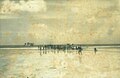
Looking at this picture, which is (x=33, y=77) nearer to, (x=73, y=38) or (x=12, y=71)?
(x=12, y=71)

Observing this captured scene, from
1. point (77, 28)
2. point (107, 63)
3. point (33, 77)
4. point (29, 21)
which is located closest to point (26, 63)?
point (33, 77)

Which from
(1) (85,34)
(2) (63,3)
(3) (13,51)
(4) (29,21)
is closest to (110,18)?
(1) (85,34)

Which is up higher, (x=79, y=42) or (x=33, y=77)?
(x=79, y=42)

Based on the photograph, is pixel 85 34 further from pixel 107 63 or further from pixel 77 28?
pixel 107 63

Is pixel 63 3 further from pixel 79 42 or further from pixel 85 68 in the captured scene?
pixel 85 68

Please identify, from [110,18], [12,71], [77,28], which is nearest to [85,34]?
[77,28]

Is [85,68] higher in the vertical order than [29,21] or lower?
lower

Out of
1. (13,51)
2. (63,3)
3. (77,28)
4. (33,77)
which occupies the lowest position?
(33,77)

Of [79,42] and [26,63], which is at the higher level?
[79,42]
